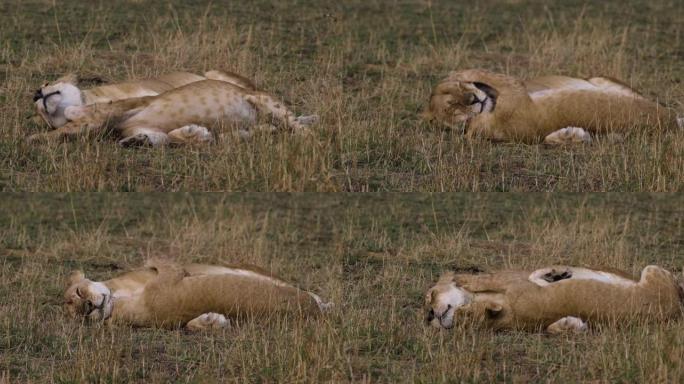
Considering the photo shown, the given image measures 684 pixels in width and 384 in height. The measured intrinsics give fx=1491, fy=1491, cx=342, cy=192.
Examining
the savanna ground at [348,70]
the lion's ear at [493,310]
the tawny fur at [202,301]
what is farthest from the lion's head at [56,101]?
the lion's ear at [493,310]

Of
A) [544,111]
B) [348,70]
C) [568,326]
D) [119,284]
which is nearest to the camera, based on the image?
[568,326]

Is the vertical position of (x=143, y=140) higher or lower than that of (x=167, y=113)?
lower

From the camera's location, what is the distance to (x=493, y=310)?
28.1ft

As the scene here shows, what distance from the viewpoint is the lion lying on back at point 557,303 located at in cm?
848

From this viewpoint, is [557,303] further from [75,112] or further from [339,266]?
[75,112]

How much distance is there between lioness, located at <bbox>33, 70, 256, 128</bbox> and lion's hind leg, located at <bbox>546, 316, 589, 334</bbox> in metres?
3.21

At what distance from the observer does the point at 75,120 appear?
9.91m

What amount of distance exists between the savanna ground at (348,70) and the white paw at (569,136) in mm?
100

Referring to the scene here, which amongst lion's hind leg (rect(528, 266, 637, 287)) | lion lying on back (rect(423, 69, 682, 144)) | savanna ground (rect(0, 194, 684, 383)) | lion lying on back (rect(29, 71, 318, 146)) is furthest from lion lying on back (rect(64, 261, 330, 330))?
lion lying on back (rect(423, 69, 682, 144))

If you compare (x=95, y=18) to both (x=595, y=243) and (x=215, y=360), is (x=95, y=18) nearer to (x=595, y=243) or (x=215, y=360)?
(x=595, y=243)

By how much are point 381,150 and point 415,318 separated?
1.63 m

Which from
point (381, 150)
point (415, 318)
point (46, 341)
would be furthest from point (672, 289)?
point (46, 341)

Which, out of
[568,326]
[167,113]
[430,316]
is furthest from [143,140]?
[568,326]

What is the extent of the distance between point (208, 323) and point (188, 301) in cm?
19
